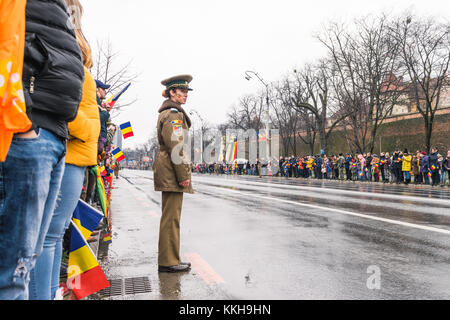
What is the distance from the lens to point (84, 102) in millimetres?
2580

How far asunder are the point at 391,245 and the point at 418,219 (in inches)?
109

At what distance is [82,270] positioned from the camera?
3.22m

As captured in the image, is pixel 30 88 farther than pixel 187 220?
No

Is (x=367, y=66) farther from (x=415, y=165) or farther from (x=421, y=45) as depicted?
(x=415, y=165)

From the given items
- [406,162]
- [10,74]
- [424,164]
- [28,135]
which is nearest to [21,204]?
[28,135]

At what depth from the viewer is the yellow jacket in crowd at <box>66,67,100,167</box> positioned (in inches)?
99.6

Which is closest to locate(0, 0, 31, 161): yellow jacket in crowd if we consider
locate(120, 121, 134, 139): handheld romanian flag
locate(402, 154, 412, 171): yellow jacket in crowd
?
locate(120, 121, 134, 139): handheld romanian flag

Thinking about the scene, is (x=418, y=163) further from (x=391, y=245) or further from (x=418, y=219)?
(x=391, y=245)

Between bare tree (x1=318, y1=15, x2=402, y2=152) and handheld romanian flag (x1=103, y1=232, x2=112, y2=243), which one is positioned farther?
bare tree (x1=318, y1=15, x2=402, y2=152)

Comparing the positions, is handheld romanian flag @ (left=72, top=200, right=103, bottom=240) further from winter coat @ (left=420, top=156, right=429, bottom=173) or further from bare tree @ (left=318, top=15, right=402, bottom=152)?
bare tree @ (left=318, top=15, right=402, bottom=152)

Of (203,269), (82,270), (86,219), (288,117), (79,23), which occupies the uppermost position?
(288,117)

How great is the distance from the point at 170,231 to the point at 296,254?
173cm
